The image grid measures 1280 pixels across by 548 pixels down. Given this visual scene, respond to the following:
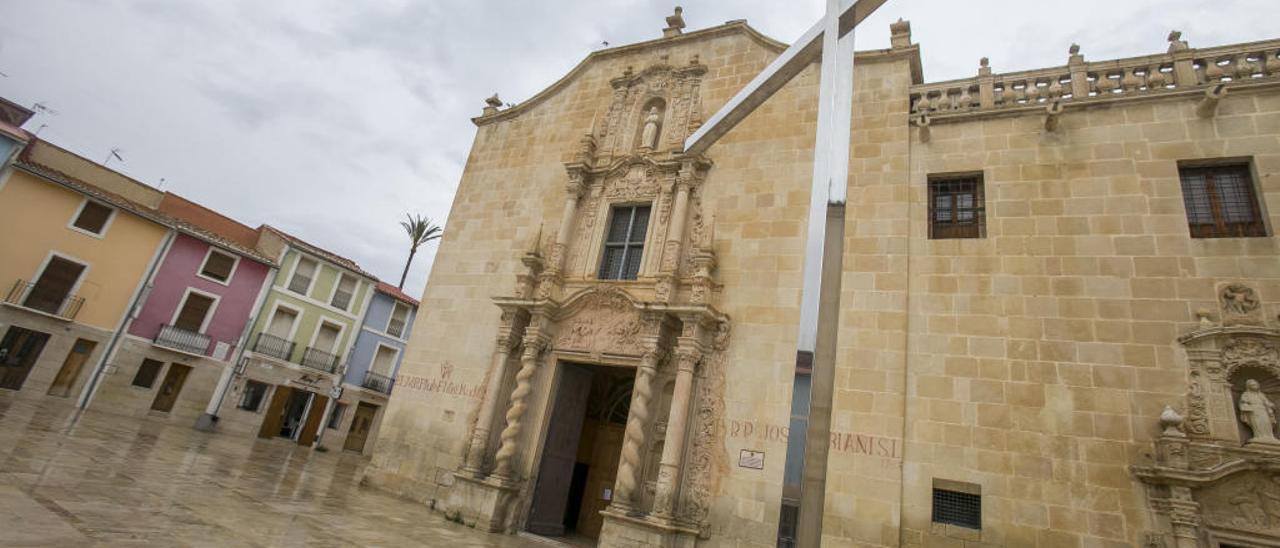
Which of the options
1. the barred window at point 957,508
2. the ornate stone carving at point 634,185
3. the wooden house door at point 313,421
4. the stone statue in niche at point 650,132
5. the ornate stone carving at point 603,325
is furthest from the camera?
the wooden house door at point 313,421

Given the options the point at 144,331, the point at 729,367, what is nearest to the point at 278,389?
the point at 144,331

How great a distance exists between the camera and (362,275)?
28.2 m

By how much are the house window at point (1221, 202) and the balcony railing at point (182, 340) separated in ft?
96.1

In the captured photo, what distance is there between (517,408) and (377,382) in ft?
69.8

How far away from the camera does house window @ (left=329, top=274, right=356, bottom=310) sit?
27.6 metres

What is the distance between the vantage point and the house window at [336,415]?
89.1 feet

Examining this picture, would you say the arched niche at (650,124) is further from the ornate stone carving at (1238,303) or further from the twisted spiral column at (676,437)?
the ornate stone carving at (1238,303)

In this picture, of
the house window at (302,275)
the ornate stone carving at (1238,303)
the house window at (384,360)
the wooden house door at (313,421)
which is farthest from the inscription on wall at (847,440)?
the house window at (384,360)

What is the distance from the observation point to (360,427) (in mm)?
28547

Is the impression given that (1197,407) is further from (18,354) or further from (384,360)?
(384,360)

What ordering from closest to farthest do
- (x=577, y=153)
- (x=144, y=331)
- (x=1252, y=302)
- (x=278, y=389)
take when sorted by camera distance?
(x=1252, y=302)
(x=577, y=153)
(x=144, y=331)
(x=278, y=389)

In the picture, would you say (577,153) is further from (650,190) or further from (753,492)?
(753,492)

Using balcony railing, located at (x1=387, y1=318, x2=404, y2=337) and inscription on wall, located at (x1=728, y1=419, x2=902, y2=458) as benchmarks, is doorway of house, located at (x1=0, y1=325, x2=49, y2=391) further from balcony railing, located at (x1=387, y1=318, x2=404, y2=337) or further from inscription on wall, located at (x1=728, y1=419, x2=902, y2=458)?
inscription on wall, located at (x1=728, y1=419, x2=902, y2=458)

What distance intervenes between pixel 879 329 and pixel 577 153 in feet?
25.1
